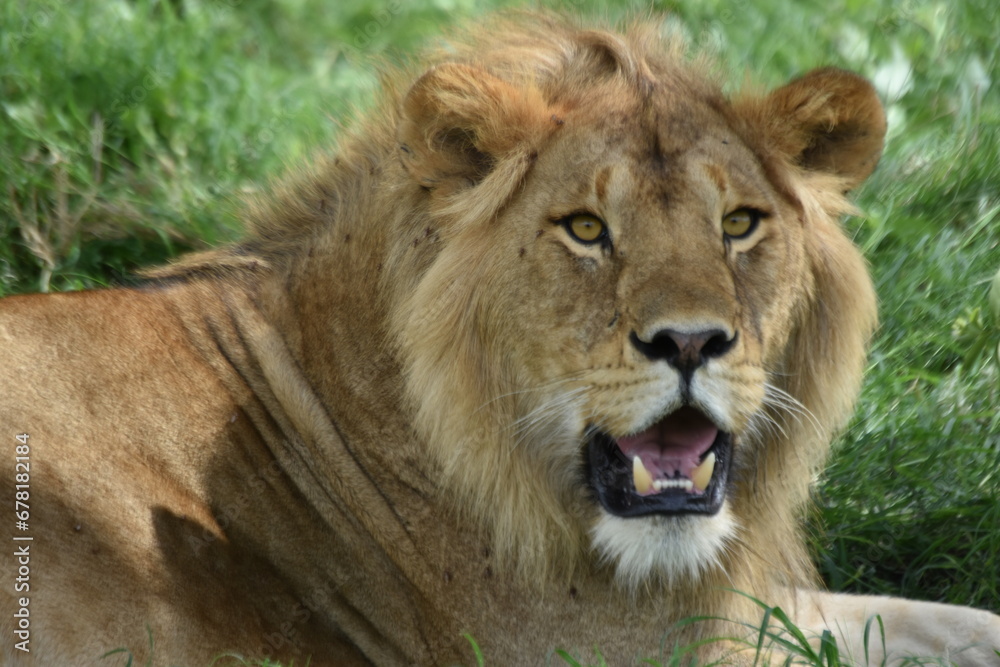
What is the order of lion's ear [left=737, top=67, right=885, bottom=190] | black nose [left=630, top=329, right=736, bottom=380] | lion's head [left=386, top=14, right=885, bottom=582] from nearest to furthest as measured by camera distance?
black nose [left=630, top=329, right=736, bottom=380] → lion's head [left=386, top=14, right=885, bottom=582] → lion's ear [left=737, top=67, right=885, bottom=190]

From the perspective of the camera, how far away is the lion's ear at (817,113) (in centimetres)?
352

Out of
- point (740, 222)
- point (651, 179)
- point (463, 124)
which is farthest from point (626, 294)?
point (463, 124)

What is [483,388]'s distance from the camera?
3439mm

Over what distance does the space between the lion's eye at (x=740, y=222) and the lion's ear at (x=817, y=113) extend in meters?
0.25

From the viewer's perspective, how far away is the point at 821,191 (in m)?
3.67

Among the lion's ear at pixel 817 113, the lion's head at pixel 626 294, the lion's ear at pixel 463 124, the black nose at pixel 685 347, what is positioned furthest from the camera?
the lion's ear at pixel 817 113

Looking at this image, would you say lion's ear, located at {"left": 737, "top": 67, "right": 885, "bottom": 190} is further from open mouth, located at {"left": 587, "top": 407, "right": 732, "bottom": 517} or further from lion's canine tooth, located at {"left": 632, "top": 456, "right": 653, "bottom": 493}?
lion's canine tooth, located at {"left": 632, "top": 456, "right": 653, "bottom": 493}

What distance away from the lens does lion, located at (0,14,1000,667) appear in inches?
129

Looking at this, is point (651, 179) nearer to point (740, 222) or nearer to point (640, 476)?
point (740, 222)

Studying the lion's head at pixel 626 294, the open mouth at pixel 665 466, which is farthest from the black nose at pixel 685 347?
the open mouth at pixel 665 466

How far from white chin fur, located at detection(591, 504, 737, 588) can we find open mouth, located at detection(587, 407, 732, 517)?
1.0 inches

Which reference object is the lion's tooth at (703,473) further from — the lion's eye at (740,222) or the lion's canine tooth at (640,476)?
the lion's eye at (740,222)

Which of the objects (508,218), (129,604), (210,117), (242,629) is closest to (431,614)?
(242,629)

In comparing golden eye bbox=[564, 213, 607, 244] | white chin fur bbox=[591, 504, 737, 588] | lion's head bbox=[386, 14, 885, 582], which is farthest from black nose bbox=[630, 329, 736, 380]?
white chin fur bbox=[591, 504, 737, 588]
